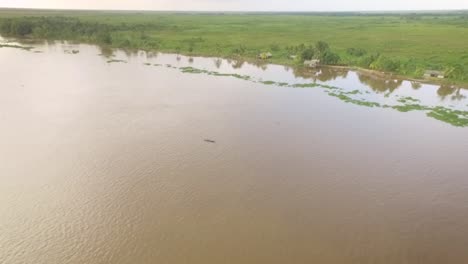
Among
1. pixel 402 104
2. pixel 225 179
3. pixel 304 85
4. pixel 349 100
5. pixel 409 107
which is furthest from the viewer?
pixel 304 85

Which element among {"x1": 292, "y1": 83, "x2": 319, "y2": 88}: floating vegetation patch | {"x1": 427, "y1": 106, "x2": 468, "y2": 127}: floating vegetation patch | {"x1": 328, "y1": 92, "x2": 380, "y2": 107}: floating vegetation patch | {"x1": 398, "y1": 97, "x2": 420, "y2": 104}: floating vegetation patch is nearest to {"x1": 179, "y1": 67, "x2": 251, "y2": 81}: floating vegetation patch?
{"x1": 292, "y1": 83, "x2": 319, "y2": 88}: floating vegetation patch

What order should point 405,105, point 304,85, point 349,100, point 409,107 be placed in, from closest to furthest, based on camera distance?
point 409,107, point 405,105, point 349,100, point 304,85

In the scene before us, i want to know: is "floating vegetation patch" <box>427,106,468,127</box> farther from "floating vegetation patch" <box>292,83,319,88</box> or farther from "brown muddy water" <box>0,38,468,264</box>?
"floating vegetation patch" <box>292,83,319,88</box>

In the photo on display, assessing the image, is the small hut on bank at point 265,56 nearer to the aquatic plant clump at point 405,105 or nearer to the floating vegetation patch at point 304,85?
the aquatic plant clump at point 405,105

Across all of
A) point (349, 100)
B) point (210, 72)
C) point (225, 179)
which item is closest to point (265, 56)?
point (210, 72)

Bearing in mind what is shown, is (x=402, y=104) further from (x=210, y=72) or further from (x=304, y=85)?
(x=210, y=72)

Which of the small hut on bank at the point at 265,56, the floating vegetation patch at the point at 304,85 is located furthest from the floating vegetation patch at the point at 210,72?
the small hut on bank at the point at 265,56

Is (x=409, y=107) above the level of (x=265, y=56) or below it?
below

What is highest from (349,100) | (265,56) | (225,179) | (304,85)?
(265,56)

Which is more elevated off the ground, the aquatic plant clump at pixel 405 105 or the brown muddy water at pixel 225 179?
the aquatic plant clump at pixel 405 105
